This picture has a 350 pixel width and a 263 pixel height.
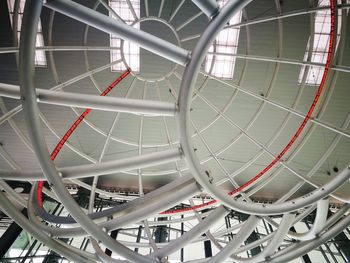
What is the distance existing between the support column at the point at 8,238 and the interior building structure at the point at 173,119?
0.08 meters

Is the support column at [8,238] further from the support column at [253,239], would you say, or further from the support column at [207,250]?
the support column at [253,239]

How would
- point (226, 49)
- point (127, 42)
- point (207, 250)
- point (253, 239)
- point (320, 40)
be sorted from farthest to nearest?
point (253, 239) < point (207, 250) < point (226, 49) < point (320, 40) < point (127, 42)

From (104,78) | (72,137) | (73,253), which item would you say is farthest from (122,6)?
(73,253)

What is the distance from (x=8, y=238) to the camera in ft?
65.8

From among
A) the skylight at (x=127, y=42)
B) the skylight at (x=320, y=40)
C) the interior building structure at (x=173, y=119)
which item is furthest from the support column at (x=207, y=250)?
the skylight at (x=127, y=42)

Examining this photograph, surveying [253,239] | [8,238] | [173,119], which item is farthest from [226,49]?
[8,238]

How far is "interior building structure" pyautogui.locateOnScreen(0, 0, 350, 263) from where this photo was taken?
24.5 feet

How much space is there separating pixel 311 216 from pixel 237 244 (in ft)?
64.5

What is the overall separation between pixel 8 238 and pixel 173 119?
53.9ft

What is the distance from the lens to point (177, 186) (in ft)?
29.8

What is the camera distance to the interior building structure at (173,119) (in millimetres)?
7461

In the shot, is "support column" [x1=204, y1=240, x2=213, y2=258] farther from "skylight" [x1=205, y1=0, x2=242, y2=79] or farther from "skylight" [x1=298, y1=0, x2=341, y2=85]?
"skylight" [x1=298, y1=0, x2=341, y2=85]

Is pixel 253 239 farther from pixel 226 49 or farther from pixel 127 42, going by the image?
pixel 127 42

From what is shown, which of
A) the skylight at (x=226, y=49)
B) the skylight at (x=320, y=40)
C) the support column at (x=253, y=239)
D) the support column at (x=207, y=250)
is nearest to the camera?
the skylight at (x=320, y=40)
